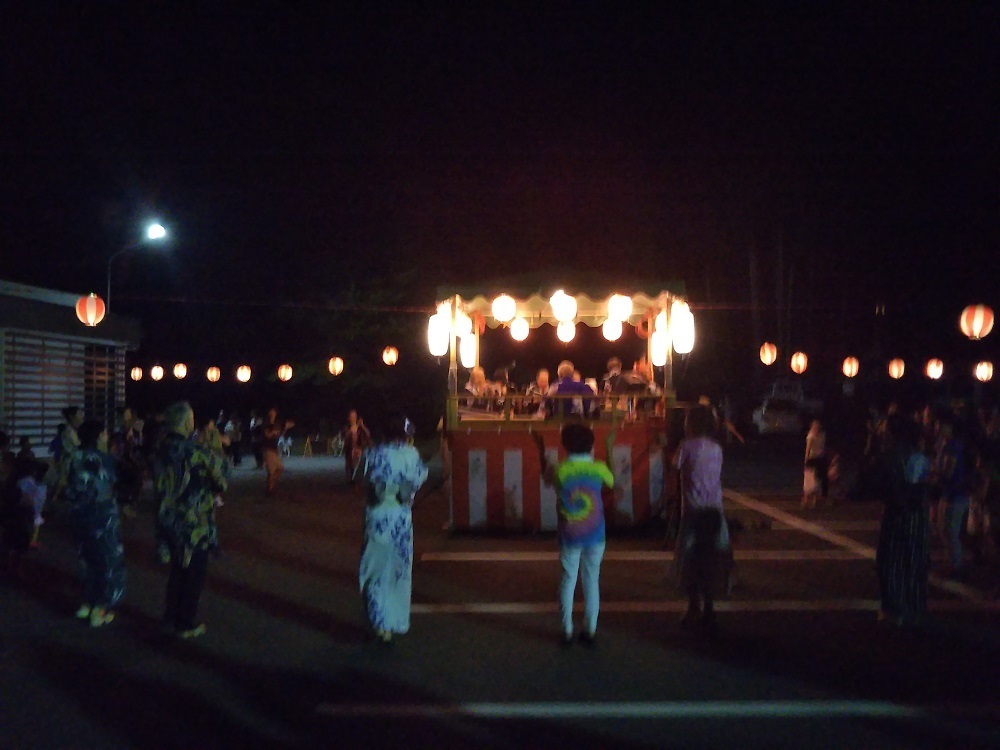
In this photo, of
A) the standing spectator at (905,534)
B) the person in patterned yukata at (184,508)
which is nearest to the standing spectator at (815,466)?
the standing spectator at (905,534)

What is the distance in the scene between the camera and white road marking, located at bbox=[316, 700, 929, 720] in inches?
204

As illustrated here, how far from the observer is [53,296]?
68.4 ft

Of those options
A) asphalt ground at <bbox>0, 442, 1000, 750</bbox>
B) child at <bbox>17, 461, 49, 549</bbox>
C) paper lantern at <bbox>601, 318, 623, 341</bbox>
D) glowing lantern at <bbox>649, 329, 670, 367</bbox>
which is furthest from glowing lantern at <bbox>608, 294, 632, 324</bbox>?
child at <bbox>17, 461, 49, 549</bbox>

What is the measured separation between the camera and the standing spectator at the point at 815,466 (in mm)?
14180

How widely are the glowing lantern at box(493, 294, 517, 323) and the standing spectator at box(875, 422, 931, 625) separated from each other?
6.25 meters

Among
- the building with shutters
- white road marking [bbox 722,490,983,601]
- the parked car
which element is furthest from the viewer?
the parked car

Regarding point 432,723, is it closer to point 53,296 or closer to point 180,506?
point 180,506

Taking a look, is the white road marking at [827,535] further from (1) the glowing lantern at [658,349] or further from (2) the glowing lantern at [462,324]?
(2) the glowing lantern at [462,324]

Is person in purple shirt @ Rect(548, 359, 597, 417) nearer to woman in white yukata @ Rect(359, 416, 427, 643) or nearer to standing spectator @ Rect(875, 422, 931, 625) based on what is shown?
standing spectator @ Rect(875, 422, 931, 625)

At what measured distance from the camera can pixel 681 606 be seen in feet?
25.6

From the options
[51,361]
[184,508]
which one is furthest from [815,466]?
[51,361]

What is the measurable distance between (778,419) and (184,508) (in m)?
33.5

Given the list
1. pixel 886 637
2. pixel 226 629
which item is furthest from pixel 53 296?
pixel 886 637

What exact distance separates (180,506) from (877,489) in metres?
5.27
